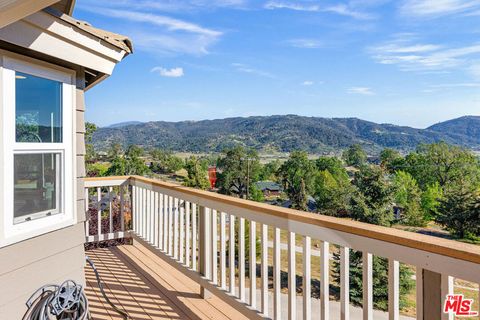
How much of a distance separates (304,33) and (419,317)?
172 ft

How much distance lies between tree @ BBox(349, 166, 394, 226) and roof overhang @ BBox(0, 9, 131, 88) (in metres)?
16.7

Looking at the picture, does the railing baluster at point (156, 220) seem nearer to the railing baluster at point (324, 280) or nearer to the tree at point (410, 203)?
the railing baluster at point (324, 280)

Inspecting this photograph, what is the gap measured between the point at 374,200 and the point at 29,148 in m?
18.2

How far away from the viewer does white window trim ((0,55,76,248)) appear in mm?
1810

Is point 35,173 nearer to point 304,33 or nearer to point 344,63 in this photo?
point 304,33

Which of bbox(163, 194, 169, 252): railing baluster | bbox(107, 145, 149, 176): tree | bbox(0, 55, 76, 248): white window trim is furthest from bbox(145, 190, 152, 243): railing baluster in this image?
bbox(107, 145, 149, 176): tree

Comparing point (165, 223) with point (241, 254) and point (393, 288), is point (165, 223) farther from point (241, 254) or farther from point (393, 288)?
point (393, 288)

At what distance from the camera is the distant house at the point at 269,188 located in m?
36.2

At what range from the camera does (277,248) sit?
210 cm

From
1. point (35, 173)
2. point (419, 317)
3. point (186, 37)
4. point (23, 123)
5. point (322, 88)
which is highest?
point (322, 88)

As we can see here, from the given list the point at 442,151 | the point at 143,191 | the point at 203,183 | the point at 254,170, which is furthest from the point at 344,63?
the point at 143,191

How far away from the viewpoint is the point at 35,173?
206cm

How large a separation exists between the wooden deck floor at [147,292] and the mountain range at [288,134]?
3171cm

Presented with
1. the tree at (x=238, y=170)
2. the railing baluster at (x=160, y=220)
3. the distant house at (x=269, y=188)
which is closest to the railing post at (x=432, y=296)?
the railing baluster at (x=160, y=220)
